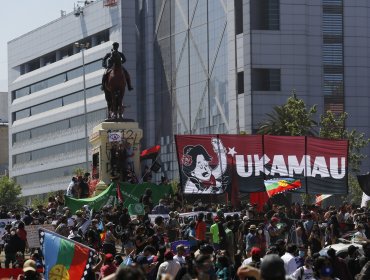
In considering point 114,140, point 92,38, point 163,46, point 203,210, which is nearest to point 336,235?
point 203,210

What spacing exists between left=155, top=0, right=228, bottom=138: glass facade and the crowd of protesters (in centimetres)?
7022

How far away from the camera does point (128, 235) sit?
3022cm

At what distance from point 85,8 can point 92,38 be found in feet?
12.3

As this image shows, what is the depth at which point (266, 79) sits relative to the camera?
104 m

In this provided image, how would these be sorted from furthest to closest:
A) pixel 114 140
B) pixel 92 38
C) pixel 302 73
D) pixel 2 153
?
pixel 2 153 < pixel 92 38 < pixel 302 73 < pixel 114 140

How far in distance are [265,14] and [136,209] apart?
232ft

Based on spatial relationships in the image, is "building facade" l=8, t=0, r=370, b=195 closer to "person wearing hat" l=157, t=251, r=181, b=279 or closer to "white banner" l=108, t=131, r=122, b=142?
"white banner" l=108, t=131, r=122, b=142

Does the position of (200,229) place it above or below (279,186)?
below

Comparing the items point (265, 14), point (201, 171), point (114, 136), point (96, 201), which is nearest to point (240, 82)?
point (265, 14)

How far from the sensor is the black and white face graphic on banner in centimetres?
3641

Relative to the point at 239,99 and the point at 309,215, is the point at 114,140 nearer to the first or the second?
the point at 309,215

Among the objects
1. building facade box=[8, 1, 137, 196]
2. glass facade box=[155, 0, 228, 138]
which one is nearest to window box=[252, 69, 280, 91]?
glass facade box=[155, 0, 228, 138]

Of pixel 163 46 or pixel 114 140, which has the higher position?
pixel 163 46

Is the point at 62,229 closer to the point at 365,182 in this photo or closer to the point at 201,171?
the point at 201,171
